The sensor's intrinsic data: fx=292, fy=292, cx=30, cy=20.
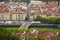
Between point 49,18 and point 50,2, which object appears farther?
point 50,2

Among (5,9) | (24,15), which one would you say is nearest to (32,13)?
(24,15)

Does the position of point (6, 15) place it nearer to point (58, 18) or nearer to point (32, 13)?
point (32, 13)

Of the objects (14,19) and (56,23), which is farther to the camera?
(14,19)

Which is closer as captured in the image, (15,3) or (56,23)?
(56,23)

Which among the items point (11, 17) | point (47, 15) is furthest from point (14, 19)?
point (47, 15)

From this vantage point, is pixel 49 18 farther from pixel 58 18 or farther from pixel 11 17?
pixel 11 17

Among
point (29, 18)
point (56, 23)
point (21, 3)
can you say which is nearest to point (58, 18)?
point (56, 23)

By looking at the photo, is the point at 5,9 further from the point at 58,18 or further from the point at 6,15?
the point at 58,18
